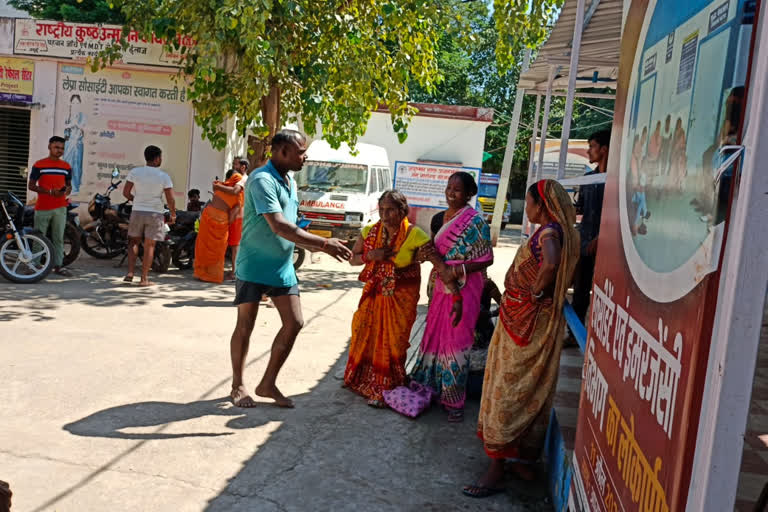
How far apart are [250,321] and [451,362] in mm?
1326

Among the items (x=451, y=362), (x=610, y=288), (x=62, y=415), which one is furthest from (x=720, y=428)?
(x=62, y=415)

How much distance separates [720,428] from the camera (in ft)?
3.73

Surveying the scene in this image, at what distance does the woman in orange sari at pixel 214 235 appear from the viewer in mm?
9580

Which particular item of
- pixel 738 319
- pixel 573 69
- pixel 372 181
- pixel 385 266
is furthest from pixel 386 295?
pixel 372 181

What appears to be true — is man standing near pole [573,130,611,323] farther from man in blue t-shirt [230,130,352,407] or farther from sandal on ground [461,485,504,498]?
sandal on ground [461,485,504,498]

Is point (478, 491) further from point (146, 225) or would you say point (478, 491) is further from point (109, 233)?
point (109, 233)

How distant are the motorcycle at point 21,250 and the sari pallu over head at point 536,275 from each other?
6651mm

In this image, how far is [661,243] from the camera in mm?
1490

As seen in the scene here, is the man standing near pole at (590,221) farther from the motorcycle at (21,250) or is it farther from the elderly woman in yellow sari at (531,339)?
the motorcycle at (21,250)

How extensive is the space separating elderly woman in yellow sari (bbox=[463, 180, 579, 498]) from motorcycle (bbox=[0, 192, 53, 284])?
6.62 m

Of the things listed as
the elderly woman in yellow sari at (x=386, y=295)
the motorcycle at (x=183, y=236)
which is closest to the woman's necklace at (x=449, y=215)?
the elderly woman in yellow sari at (x=386, y=295)

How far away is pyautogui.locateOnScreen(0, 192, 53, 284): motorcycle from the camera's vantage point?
8375 mm

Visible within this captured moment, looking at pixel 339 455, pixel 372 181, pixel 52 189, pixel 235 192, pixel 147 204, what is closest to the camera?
pixel 339 455

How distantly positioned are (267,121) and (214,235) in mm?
1968
